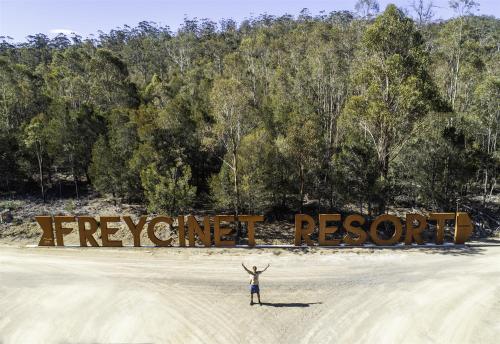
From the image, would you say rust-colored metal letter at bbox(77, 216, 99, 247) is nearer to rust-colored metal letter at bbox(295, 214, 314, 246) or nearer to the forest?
the forest

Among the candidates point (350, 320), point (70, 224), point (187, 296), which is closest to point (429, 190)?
point (350, 320)

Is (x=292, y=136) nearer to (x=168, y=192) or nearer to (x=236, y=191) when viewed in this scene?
(x=236, y=191)

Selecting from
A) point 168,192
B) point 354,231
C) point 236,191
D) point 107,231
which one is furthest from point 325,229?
point 107,231

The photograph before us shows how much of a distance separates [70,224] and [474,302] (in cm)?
3264

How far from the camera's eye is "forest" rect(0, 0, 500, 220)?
108ft

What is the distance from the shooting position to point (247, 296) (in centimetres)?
2288

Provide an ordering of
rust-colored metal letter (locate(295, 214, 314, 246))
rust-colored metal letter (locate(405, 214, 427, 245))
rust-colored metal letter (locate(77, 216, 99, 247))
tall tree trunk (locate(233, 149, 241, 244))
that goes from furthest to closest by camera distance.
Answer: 1. tall tree trunk (locate(233, 149, 241, 244))
2. rust-colored metal letter (locate(77, 216, 99, 247))
3. rust-colored metal letter (locate(295, 214, 314, 246))
4. rust-colored metal letter (locate(405, 214, 427, 245))

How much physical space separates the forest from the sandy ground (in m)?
8.02

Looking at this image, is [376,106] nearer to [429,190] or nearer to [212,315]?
[429,190]

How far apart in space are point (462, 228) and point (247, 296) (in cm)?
1731

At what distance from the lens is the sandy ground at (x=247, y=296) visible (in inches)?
773

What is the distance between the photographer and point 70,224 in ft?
124

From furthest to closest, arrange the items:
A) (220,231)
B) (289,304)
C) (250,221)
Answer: (220,231) → (250,221) → (289,304)

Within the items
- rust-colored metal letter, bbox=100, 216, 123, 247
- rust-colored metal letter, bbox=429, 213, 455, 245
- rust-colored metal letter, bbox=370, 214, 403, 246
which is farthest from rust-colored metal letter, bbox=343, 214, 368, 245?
rust-colored metal letter, bbox=100, 216, 123, 247
